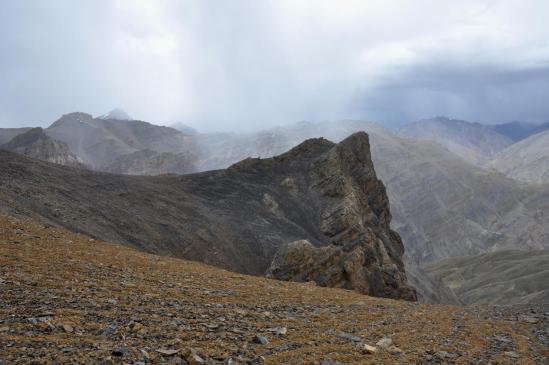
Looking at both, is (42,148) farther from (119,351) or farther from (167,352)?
A: (119,351)

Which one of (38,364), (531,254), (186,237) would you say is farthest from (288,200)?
(531,254)

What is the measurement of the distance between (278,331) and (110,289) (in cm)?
444

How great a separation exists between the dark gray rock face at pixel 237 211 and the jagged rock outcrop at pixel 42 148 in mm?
100212

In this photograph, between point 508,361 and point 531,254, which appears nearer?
point 508,361

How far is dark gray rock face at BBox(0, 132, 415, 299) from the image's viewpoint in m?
33.8

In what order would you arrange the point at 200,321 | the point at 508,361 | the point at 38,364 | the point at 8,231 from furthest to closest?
the point at 8,231
the point at 508,361
the point at 200,321
the point at 38,364

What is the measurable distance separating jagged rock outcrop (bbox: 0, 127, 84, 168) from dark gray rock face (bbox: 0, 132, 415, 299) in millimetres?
100212

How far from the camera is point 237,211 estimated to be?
47562mm

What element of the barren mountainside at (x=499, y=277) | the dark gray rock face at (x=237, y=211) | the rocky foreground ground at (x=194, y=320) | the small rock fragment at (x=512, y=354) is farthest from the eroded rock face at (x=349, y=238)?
the barren mountainside at (x=499, y=277)

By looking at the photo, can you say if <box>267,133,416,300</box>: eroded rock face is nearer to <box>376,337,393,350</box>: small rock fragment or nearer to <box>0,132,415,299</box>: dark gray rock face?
<box>0,132,415,299</box>: dark gray rock face

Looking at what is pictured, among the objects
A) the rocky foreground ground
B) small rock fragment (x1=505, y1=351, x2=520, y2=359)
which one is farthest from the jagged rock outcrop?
small rock fragment (x1=505, y1=351, x2=520, y2=359)

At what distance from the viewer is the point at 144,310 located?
39.4 ft

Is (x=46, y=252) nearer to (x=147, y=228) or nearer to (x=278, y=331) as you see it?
(x=278, y=331)

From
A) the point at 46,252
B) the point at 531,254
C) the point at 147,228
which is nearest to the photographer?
the point at 46,252
